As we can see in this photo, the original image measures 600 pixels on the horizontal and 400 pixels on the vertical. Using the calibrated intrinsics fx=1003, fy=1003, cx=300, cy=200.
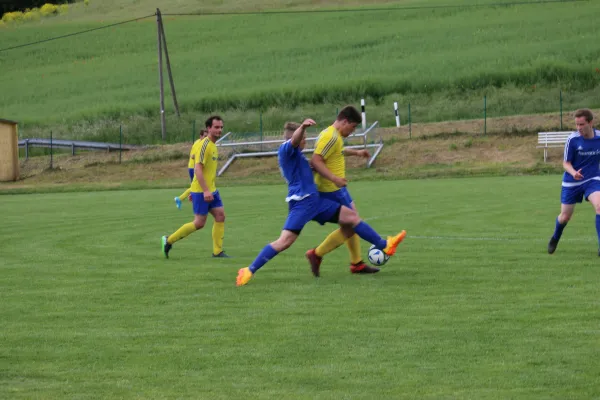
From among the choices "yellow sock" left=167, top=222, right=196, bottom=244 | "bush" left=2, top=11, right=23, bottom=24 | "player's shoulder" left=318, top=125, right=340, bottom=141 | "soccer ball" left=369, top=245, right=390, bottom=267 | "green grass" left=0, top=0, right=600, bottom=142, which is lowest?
"soccer ball" left=369, top=245, right=390, bottom=267

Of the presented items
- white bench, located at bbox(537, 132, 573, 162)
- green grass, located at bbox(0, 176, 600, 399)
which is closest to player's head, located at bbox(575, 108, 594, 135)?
green grass, located at bbox(0, 176, 600, 399)

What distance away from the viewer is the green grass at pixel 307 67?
168 feet

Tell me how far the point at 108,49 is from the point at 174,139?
33784mm

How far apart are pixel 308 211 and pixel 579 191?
404 cm

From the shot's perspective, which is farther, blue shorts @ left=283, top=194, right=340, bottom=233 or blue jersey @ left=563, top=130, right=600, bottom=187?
blue jersey @ left=563, top=130, right=600, bottom=187

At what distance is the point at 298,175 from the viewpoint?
11.2 metres

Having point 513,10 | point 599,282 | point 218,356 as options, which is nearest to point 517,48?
point 513,10

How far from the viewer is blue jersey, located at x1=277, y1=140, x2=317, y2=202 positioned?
11.1 meters

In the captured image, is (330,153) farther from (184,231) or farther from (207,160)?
(184,231)

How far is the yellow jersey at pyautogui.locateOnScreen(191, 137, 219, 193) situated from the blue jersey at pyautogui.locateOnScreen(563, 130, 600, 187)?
4.61 m

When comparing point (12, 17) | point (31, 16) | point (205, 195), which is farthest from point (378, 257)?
point (12, 17)

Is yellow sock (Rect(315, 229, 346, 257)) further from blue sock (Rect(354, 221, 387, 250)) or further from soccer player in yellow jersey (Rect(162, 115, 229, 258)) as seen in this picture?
soccer player in yellow jersey (Rect(162, 115, 229, 258))

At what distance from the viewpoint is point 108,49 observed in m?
80.9

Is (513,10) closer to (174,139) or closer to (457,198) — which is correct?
(174,139)
